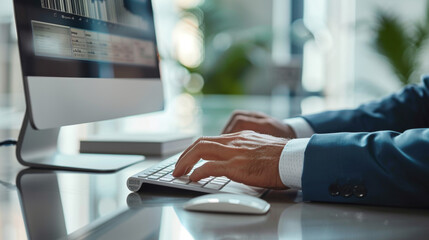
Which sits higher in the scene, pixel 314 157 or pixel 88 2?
pixel 88 2

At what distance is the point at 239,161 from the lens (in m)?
0.70

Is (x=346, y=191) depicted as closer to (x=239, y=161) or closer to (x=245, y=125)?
(x=239, y=161)

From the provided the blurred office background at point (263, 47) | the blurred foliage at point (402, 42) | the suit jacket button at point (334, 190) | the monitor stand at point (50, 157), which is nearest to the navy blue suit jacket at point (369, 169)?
the suit jacket button at point (334, 190)

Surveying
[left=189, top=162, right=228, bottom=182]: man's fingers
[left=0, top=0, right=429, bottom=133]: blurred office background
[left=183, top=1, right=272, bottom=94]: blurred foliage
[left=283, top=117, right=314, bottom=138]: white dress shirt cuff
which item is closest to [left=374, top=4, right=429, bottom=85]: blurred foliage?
[left=0, top=0, right=429, bottom=133]: blurred office background

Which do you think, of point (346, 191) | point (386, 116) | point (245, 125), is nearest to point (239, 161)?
point (346, 191)

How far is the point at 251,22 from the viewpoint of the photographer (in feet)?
21.0

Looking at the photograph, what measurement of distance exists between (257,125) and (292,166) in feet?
1.80

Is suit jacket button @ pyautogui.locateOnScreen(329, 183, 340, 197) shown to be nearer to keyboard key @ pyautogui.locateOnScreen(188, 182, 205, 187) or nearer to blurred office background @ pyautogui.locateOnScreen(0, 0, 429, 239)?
keyboard key @ pyautogui.locateOnScreen(188, 182, 205, 187)

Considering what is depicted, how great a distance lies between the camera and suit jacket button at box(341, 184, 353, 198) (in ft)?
2.20

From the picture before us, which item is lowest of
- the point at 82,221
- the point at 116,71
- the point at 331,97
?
the point at 331,97

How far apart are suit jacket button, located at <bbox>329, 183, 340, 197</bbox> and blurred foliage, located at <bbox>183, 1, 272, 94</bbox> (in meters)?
5.30

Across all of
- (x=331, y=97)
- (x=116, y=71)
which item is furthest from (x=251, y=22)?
(x=116, y=71)

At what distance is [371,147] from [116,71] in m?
0.57

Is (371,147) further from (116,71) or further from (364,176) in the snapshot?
(116,71)
